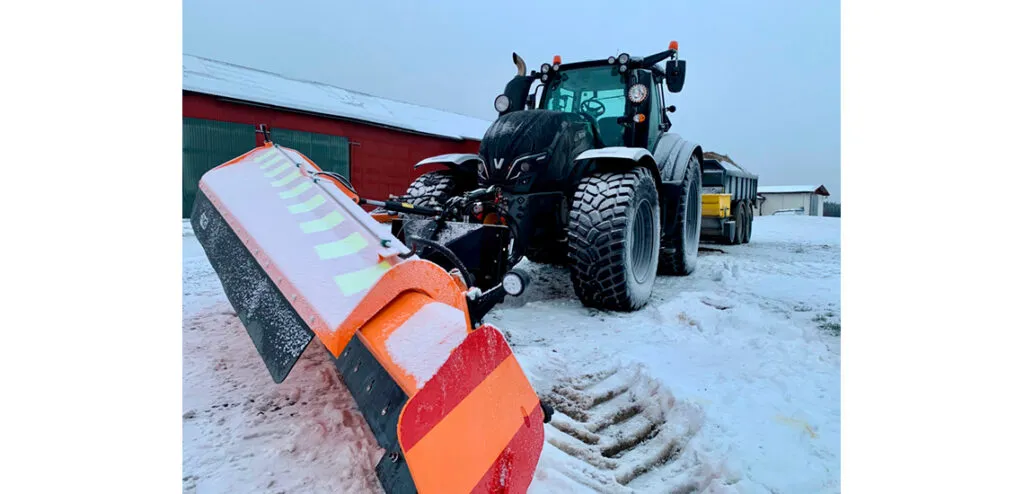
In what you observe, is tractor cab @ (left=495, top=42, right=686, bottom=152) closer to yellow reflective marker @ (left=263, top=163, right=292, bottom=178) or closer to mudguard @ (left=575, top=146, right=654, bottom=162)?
mudguard @ (left=575, top=146, right=654, bottom=162)

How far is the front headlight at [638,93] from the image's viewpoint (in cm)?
348

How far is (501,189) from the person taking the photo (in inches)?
122

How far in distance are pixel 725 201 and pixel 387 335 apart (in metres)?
5.76

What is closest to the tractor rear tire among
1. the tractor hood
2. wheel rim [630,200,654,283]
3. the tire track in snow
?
wheel rim [630,200,654,283]

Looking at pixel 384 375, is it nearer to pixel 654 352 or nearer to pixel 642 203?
pixel 654 352

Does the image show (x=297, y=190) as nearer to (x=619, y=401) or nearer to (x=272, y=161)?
(x=272, y=161)

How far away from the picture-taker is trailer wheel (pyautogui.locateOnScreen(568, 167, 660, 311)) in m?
2.79

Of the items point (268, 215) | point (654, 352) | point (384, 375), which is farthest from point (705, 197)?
point (384, 375)

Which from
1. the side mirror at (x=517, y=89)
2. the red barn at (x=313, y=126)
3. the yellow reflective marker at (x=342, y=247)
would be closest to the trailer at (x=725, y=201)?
the side mirror at (x=517, y=89)

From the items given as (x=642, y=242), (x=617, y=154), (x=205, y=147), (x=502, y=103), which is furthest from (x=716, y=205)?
(x=205, y=147)

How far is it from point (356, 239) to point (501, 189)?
5.17 feet

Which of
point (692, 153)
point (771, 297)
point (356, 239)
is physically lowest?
point (771, 297)

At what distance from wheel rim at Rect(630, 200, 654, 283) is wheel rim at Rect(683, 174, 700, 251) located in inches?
41.7

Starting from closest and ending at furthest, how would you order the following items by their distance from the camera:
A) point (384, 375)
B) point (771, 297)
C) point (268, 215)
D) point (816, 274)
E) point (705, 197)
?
point (384, 375), point (268, 215), point (816, 274), point (771, 297), point (705, 197)
